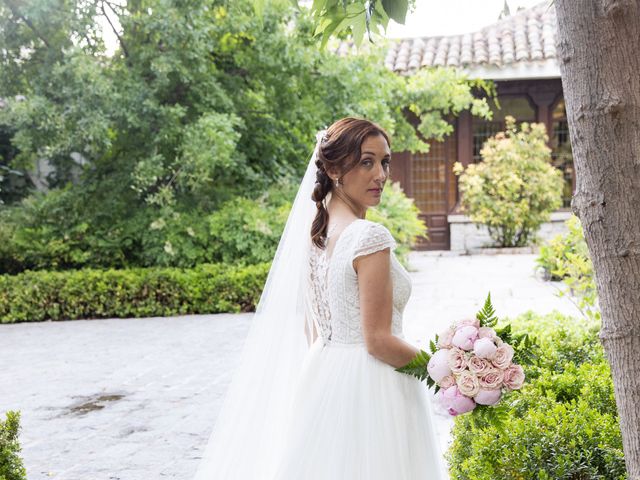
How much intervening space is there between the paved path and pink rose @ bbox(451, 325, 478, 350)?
8.53 ft

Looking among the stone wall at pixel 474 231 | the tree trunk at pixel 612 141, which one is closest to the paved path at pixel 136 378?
the tree trunk at pixel 612 141

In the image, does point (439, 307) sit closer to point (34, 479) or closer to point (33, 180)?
point (34, 479)

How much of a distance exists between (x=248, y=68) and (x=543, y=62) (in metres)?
8.40

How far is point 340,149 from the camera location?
2820 millimetres

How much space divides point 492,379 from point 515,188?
50.1 ft

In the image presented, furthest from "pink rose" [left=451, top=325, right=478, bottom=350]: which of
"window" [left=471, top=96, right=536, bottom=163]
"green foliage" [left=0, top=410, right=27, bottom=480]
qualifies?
"window" [left=471, top=96, right=536, bottom=163]

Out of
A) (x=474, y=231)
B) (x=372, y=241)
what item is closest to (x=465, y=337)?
(x=372, y=241)

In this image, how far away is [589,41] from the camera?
6.73ft

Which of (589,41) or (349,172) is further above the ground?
(589,41)

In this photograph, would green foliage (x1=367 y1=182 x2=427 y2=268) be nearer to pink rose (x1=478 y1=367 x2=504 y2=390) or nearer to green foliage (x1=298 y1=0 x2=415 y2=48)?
green foliage (x1=298 y1=0 x2=415 y2=48)

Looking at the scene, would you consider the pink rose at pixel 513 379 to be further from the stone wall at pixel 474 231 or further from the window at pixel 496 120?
the window at pixel 496 120

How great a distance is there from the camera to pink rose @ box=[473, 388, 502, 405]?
2432mm

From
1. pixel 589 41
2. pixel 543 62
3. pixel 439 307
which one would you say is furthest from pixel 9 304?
→ pixel 543 62

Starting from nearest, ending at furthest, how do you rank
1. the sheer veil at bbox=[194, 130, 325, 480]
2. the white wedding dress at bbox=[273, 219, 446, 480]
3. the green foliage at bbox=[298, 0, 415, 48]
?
the white wedding dress at bbox=[273, 219, 446, 480], the green foliage at bbox=[298, 0, 415, 48], the sheer veil at bbox=[194, 130, 325, 480]
